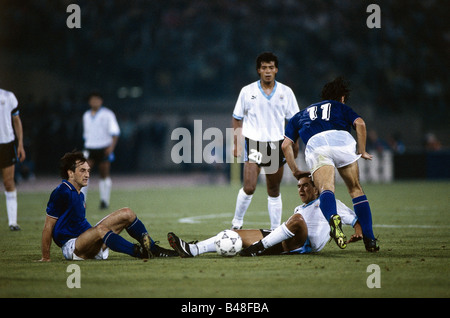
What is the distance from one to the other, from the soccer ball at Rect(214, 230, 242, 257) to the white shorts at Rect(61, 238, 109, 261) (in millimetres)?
1187

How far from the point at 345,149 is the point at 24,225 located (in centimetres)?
613

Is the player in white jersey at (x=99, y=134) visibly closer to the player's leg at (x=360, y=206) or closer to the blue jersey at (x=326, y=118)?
the blue jersey at (x=326, y=118)

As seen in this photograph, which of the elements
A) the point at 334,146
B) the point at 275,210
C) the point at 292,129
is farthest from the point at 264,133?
the point at 334,146

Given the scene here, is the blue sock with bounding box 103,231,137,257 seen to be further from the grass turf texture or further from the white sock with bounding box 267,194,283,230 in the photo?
the white sock with bounding box 267,194,283,230

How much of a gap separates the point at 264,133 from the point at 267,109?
0.34 metres

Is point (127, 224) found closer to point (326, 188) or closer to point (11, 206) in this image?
point (326, 188)

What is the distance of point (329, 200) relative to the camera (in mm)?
7184

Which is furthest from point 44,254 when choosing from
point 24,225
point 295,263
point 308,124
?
point 24,225

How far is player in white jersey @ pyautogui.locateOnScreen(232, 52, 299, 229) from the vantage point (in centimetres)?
952

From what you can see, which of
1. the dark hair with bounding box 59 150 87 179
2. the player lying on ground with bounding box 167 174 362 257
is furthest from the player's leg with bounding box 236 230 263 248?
the dark hair with bounding box 59 150 87 179

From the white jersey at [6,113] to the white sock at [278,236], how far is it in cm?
556

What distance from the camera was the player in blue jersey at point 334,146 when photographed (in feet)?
24.7

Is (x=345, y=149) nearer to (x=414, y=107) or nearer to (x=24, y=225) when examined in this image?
(x=24, y=225)
